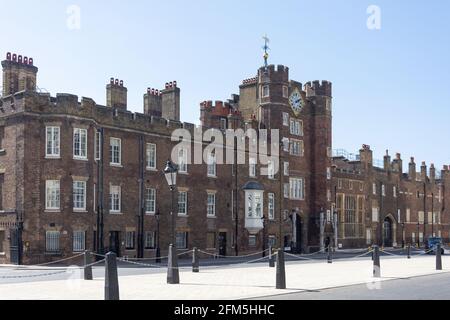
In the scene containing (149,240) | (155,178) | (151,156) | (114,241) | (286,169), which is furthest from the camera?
(286,169)

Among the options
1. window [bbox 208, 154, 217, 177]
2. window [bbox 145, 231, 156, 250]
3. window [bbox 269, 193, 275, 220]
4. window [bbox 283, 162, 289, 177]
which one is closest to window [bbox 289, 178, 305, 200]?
window [bbox 283, 162, 289, 177]

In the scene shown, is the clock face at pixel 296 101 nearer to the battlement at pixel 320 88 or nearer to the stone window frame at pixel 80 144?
the battlement at pixel 320 88

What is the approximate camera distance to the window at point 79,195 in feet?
125

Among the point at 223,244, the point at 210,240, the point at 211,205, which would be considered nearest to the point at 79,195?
the point at 211,205

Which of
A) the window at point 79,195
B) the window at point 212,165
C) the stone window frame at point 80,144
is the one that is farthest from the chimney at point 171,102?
the window at point 79,195

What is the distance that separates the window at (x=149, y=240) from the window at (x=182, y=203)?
9.31 ft

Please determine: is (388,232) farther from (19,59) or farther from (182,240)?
(19,59)

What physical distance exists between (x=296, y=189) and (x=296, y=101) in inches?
313

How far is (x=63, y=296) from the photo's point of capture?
55.9 ft

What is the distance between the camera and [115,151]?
41344 millimetres

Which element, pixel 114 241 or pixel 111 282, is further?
pixel 114 241

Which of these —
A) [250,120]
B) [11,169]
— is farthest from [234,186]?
[11,169]

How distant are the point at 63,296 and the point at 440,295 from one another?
1021 cm

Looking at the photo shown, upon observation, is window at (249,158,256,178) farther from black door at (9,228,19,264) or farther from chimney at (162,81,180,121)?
black door at (9,228,19,264)
